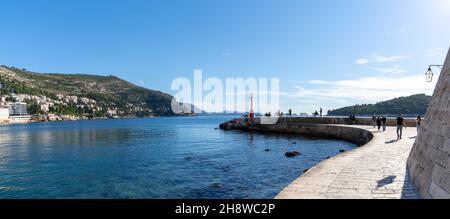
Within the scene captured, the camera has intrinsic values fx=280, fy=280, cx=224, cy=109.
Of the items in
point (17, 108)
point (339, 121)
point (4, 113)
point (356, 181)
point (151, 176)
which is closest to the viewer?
point (356, 181)

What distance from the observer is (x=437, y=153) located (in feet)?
22.0

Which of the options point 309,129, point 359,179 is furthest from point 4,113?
point 359,179

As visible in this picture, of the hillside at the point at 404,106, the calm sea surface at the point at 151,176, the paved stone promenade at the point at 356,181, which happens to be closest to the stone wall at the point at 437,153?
the paved stone promenade at the point at 356,181

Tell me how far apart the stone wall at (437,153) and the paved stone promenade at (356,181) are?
474 millimetres

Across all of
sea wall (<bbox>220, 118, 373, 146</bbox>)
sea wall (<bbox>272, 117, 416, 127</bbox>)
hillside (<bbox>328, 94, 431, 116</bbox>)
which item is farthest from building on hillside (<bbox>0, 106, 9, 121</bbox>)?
hillside (<bbox>328, 94, 431, 116</bbox>)

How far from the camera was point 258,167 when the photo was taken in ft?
67.1

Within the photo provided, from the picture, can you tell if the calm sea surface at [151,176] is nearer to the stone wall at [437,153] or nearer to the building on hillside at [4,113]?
the stone wall at [437,153]

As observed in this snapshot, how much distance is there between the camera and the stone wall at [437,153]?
19.5ft

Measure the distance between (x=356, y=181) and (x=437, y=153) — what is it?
8.32 ft

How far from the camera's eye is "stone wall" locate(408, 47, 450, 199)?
595 cm

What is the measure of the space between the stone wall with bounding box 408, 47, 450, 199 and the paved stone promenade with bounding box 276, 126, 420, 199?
18.7 inches

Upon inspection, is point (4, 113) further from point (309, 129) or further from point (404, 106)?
point (404, 106)
